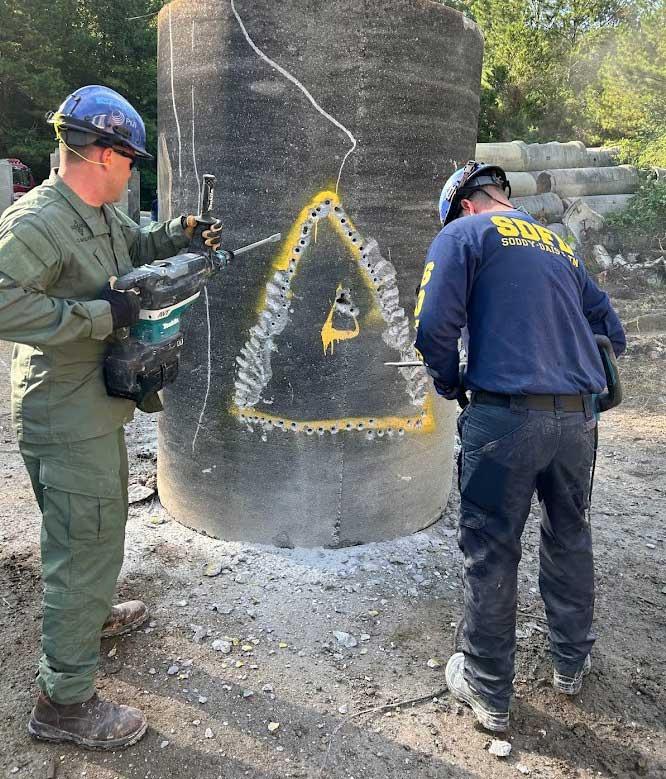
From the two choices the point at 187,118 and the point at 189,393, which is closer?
the point at 187,118

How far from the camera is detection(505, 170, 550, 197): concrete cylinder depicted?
1362 cm

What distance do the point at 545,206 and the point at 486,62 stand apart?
13781 millimetres

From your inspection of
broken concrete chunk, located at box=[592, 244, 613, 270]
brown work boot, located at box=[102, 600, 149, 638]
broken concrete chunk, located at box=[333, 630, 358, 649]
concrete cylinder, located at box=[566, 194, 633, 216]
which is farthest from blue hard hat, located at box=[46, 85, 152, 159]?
concrete cylinder, located at box=[566, 194, 633, 216]

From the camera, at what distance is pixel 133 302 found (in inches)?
94.6

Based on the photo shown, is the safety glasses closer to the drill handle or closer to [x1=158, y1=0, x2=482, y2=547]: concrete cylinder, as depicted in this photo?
[x1=158, y1=0, x2=482, y2=547]: concrete cylinder

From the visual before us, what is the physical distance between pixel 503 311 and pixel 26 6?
2746cm

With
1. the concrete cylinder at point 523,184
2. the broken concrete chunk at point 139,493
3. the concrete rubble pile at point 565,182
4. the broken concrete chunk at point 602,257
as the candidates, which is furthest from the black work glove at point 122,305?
the concrete cylinder at point 523,184

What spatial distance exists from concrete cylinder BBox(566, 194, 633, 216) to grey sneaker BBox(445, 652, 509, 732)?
1363 cm

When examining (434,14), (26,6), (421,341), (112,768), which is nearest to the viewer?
(112,768)

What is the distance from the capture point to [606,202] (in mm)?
15078

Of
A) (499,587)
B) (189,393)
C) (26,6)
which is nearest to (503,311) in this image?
(499,587)

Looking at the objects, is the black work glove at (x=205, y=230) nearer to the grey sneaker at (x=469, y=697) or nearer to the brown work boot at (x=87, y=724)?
the brown work boot at (x=87, y=724)

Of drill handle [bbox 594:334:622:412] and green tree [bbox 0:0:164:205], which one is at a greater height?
green tree [bbox 0:0:164:205]

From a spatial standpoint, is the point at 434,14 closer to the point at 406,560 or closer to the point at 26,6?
the point at 406,560
